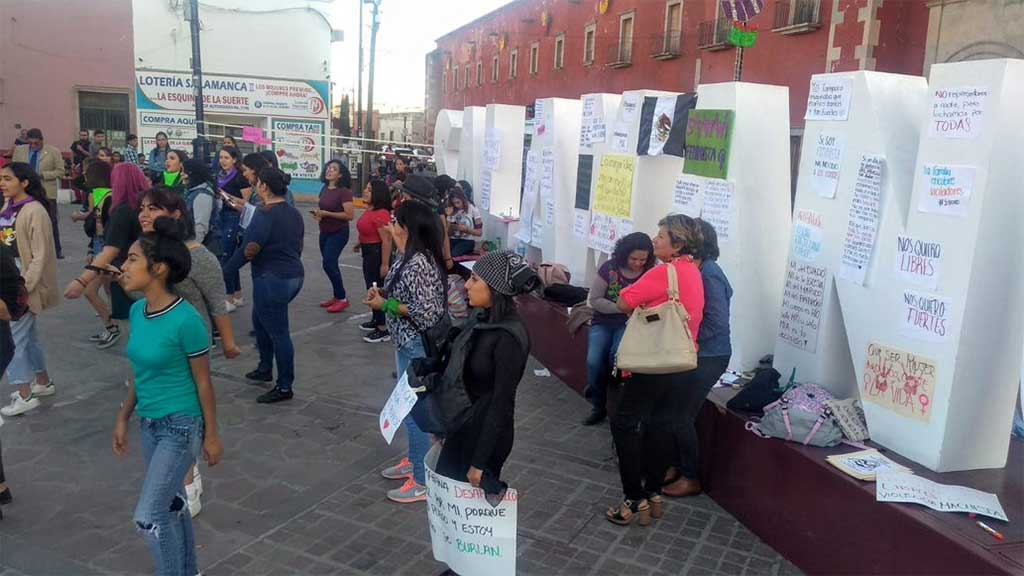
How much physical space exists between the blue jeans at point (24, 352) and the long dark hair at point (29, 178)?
91 centimetres

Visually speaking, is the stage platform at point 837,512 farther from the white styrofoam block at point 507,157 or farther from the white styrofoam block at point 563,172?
the white styrofoam block at point 507,157

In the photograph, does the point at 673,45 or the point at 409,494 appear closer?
the point at 409,494

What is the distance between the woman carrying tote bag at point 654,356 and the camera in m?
4.09

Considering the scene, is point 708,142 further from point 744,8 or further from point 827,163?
point 744,8

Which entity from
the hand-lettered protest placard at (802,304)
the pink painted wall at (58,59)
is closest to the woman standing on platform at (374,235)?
the hand-lettered protest placard at (802,304)

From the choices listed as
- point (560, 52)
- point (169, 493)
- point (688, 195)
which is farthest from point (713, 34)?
point (169, 493)

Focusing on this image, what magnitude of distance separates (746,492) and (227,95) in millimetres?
22010

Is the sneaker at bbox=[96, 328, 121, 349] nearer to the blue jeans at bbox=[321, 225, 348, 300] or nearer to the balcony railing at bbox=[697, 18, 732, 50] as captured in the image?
the blue jeans at bbox=[321, 225, 348, 300]

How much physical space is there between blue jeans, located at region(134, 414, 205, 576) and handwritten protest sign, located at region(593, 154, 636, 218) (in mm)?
4480

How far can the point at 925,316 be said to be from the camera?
401 centimetres

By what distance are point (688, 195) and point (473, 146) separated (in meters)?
6.22

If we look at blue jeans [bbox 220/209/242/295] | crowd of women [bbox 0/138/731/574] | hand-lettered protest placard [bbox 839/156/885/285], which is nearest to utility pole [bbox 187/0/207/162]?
blue jeans [bbox 220/209/242/295]

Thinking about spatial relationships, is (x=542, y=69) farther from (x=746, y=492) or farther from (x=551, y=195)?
(x=746, y=492)

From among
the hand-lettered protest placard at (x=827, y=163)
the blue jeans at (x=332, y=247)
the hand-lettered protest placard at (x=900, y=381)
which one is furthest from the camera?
the blue jeans at (x=332, y=247)
